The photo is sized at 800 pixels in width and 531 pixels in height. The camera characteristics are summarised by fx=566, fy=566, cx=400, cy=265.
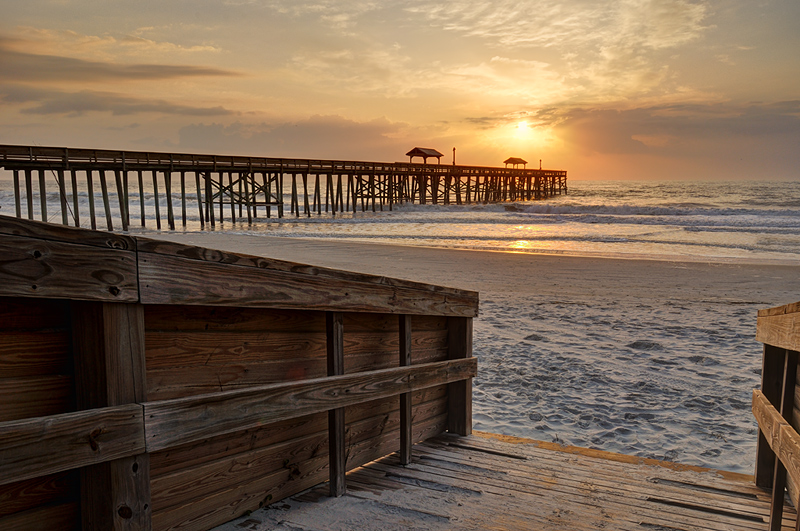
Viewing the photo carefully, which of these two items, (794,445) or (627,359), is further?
(627,359)

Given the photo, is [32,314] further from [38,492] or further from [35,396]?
[38,492]

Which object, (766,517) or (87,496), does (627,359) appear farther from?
(87,496)

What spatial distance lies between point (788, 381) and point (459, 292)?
1870 mm

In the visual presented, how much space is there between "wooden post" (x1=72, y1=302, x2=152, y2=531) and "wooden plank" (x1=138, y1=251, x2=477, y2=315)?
12cm

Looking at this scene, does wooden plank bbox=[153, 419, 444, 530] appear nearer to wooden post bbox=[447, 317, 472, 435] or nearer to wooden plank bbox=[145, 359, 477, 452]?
wooden plank bbox=[145, 359, 477, 452]

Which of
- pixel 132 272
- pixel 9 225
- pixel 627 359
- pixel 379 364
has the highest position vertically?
pixel 9 225

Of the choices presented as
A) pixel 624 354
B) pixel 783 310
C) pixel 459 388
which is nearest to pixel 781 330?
pixel 783 310

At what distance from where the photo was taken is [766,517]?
2.82 metres

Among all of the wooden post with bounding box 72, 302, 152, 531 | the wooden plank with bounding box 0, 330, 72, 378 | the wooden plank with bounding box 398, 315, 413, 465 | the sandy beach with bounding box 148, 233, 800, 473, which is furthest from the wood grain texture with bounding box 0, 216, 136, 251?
the sandy beach with bounding box 148, 233, 800, 473

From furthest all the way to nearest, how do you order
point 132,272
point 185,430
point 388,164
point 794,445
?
1. point 388,164
2. point 794,445
3. point 185,430
4. point 132,272

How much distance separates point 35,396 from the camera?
1699mm

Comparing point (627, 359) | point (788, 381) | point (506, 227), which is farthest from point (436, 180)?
point (788, 381)

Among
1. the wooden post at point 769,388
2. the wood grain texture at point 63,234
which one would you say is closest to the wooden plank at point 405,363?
the wood grain texture at point 63,234

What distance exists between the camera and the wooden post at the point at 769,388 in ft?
10.2
